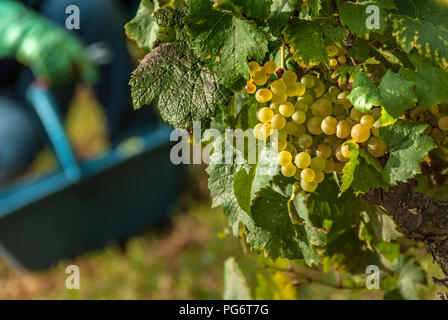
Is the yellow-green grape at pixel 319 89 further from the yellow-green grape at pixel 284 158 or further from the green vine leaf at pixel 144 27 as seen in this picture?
the green vine leaf at pixel 144 27

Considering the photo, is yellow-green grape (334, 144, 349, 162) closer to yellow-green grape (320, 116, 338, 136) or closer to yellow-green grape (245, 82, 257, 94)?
yellow-green grape (320, 116, 338, 136)

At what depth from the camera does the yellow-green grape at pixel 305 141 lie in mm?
682

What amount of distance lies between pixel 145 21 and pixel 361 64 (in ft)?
1.16

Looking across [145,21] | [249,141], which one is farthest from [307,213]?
[145,21]

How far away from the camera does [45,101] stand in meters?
2.29

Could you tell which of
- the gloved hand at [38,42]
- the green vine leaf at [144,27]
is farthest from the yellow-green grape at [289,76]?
the gloved hand at [38,42]

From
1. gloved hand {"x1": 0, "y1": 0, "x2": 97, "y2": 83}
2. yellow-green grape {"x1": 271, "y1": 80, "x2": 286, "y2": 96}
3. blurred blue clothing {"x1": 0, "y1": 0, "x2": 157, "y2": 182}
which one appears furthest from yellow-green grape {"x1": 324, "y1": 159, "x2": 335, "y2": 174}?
blurred blue clothing {"x1": 0, "y1": 0, "x2": 157, "y2": 182}

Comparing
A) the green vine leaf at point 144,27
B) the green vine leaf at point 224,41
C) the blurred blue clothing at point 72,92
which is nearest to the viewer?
the green vine leaf at point 224,41

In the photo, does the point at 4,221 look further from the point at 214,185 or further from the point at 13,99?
the point at 214,185

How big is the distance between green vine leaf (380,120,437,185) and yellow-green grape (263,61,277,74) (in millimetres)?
147

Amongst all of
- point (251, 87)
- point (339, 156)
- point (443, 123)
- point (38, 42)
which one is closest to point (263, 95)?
point (251, 87)

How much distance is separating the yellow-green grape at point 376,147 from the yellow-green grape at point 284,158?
0.31ft

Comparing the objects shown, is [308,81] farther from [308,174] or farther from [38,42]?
[38,42]
